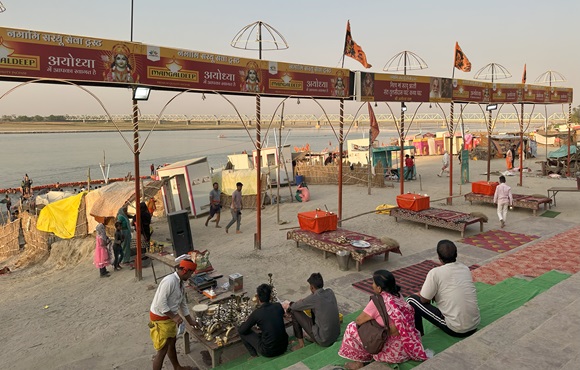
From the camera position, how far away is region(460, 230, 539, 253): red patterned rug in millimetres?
10531

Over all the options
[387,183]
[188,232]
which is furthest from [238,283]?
[387,183]

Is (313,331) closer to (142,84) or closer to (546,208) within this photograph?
(142,84)

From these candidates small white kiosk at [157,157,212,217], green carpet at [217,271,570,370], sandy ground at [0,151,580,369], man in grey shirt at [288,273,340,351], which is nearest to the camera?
green carpet at [217,271,570,370]

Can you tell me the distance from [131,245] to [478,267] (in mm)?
8993

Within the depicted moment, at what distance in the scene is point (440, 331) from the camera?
15.7ft

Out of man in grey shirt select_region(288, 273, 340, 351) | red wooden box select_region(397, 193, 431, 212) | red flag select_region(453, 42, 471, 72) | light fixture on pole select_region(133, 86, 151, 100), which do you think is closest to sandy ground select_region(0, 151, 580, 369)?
red wooden box select_region(397, 193, 431, 212)

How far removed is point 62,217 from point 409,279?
1145cm

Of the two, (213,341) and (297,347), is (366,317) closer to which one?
(297,347)

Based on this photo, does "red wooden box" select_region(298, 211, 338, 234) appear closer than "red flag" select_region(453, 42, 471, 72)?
Yes

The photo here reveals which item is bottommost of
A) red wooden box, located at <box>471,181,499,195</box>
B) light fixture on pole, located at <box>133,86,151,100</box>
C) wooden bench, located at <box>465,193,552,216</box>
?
wooden bench, located at <box>465,193,552,216</box>

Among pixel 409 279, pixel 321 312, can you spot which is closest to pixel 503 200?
pixel 409 279

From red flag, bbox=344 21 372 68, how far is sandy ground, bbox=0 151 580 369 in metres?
5.67

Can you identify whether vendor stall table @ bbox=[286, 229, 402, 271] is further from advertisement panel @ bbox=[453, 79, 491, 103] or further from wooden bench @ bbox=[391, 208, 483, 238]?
advertisement panel @ bbox=[453, 79, 491, 103]

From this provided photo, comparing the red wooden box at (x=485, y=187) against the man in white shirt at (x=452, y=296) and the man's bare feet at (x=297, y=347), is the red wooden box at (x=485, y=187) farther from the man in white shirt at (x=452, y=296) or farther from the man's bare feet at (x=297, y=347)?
the man's bare feet at (x=297, y=347)
